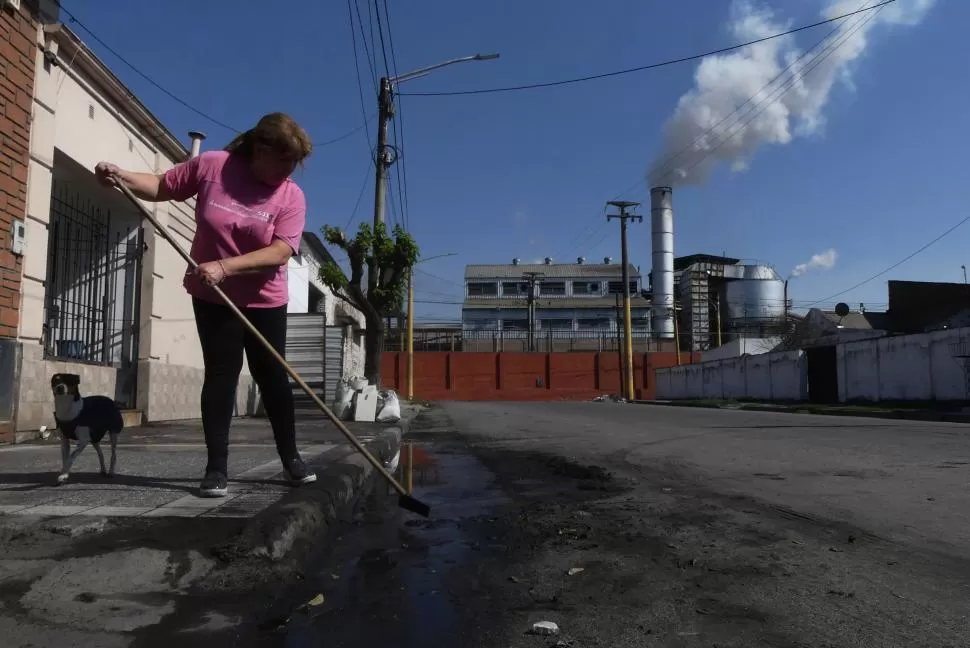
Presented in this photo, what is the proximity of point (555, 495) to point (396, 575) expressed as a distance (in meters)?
1.99

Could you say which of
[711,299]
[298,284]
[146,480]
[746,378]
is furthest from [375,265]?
[711,299]

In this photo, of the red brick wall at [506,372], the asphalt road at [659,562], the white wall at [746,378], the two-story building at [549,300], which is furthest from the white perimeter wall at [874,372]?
the two-story building at [549,300]

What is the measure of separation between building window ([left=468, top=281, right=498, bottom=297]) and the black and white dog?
6470 centimetres

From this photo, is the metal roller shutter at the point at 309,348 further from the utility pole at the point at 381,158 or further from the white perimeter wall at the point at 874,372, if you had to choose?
the white perimeter wall at the point at 874,372

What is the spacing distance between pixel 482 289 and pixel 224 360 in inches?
2576

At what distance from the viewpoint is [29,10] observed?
7172 mm

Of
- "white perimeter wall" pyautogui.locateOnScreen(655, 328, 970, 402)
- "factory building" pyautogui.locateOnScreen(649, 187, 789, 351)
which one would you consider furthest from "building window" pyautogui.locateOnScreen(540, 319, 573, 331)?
"white perimeter wall" pyautogui.locateOnScreen(655, 328, 970, 402)

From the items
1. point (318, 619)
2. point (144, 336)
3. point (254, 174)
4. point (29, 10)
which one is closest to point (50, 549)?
point (318, 619)

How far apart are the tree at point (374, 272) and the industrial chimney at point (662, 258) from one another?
39.8 meters

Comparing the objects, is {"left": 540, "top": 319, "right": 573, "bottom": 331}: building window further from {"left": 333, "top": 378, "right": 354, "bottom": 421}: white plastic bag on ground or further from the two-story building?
{"left": 333, "top": 378, "right": 354, "bottom": 421}: white plastic bag on ground

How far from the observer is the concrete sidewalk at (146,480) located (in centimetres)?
323

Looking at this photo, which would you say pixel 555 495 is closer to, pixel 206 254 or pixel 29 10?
pixel 206 254

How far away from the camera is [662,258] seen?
5569cm

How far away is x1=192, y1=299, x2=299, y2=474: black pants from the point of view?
3.65 m
